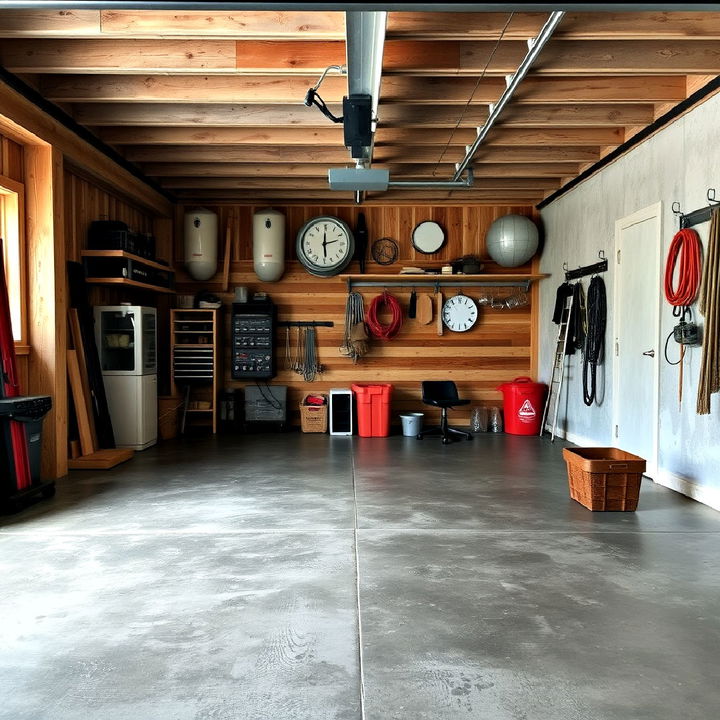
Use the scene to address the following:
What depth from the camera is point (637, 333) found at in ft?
21.2

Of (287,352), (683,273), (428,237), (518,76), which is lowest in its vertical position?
(287,352)

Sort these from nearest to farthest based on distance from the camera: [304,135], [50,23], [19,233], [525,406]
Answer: [50,23], [19,233], [304,135], [525,406]

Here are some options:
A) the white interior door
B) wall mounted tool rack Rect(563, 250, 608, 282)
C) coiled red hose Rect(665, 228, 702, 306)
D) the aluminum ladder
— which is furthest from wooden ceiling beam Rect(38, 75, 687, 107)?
the aluminum ladder

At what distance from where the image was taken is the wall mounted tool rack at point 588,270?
24.2 feet

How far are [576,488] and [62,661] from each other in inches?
150

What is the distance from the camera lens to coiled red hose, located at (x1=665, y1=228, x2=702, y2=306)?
→ 5309 millimetres

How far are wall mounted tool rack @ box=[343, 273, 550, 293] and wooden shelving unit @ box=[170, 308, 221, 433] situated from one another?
2.05 metres

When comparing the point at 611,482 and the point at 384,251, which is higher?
the point at 384,251

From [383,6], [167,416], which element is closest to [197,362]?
[167,416]

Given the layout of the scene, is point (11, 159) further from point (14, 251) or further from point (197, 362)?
point (197, 362)

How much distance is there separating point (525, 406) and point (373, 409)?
2.02m

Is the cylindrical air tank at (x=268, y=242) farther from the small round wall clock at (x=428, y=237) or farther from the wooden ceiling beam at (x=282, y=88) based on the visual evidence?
the wooden ceiling beam at (x=282, y=88)

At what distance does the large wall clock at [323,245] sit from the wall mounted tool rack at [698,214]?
4.62 m

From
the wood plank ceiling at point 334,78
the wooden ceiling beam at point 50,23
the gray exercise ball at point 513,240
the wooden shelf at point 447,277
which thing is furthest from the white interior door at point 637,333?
the wooden ceiling beam at point 50,23
